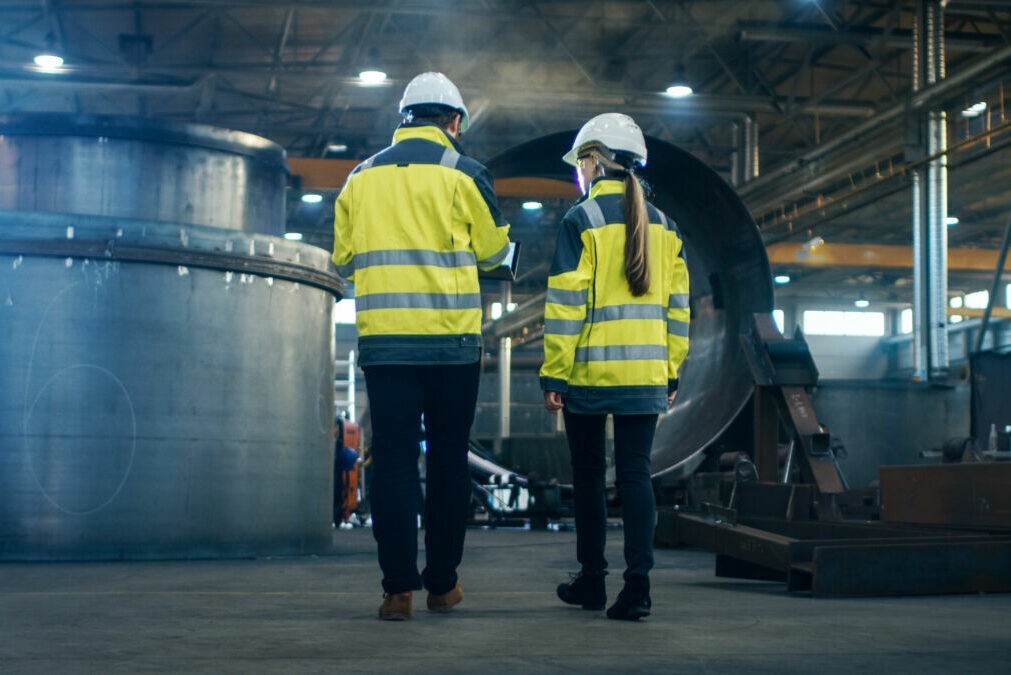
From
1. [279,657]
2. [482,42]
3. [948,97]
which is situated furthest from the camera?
[482,42]

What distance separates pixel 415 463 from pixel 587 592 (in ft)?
2.24

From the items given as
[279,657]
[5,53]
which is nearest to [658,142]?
[279,657]

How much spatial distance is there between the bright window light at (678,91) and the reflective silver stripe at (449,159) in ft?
50.2

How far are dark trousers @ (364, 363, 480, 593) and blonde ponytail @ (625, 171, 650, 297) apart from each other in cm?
54

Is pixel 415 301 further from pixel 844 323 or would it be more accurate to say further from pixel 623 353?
pixel 844 323

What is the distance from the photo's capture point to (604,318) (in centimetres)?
395

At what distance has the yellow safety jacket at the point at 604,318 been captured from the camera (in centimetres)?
386

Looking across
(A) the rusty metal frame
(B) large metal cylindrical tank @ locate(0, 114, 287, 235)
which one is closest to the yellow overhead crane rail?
(B) large metal cylindrical tank @ locate(0, 114, 287, 235)

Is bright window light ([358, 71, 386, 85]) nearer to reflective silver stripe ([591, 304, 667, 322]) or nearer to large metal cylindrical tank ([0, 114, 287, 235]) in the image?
large metal cylindrical tank ([0, 114, 287, 235])

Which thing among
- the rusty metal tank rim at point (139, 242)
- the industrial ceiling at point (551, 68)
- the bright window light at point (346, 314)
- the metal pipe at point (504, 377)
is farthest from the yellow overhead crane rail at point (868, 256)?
the rusty metal tank rim at point (139, 242)

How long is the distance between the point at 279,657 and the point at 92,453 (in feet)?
12.4

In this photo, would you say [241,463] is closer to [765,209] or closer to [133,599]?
[133,599]

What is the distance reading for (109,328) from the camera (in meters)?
6.26

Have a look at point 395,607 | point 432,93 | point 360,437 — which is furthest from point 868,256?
point 395,607
